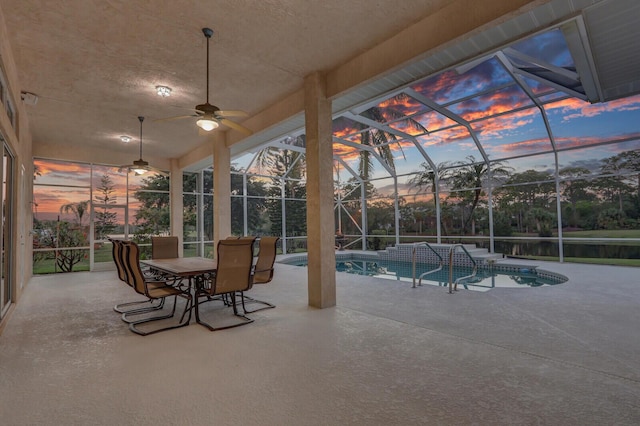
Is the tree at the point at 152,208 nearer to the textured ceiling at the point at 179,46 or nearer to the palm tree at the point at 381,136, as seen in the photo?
the textured ceiling at the point at 179,46

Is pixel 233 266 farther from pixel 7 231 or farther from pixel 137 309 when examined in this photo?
pixel 7 231

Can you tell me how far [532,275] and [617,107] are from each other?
200 inches

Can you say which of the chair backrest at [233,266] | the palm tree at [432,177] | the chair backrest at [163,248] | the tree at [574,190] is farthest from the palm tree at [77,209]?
the tree at [574,190]

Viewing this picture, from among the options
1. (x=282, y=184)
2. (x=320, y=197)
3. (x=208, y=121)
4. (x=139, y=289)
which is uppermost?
(x=282, y=184)

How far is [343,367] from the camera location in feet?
8.32

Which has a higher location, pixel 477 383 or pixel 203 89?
pixel 203 89

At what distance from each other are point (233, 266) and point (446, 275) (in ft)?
19.6

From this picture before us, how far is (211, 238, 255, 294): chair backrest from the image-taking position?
3.58 metres

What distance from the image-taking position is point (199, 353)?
113 inches

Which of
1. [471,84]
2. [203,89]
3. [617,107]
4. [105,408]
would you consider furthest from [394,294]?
[617,107]

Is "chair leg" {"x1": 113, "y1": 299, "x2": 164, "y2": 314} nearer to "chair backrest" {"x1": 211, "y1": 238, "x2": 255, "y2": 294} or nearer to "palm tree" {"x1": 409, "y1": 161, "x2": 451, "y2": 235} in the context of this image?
"chair backrest" {"x1": 211, "y1": 238, "x2": 255, "y2": 294}

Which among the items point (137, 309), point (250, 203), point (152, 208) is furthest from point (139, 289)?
point (250, 203)

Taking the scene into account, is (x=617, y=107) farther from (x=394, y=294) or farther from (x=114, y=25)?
(x=114, y=25)

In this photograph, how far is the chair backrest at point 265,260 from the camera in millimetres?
4371
